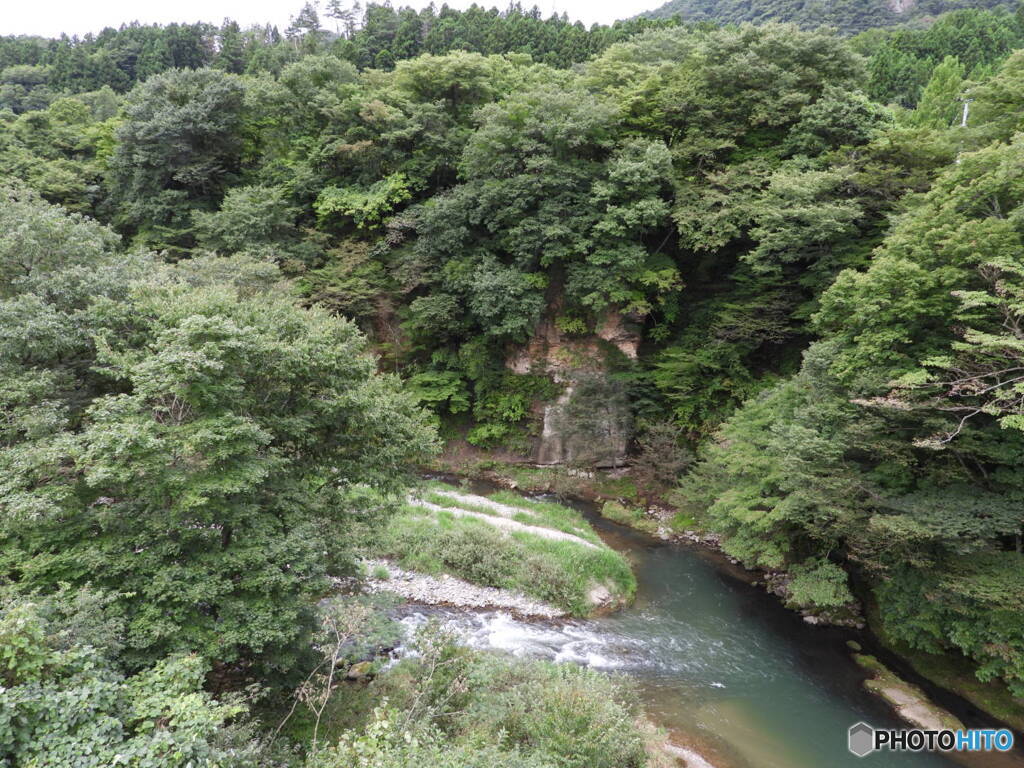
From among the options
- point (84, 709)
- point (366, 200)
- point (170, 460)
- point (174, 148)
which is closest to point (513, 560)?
point (170, 460)

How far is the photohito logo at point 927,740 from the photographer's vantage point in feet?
34.3

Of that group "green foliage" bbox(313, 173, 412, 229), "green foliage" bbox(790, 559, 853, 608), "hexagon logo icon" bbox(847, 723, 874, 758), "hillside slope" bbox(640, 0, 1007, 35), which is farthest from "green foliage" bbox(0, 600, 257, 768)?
"hillside slope" bbox(640, 0, 1007, 35)

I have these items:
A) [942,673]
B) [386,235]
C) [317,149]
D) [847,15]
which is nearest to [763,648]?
[942,673]

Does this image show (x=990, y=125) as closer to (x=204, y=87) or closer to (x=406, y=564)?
(x=406, y=564)

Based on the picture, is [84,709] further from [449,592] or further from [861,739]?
[861,739]

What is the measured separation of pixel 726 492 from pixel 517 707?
9.91 meters

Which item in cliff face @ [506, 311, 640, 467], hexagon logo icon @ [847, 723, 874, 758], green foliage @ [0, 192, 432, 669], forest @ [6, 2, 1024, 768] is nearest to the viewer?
green foliage @ [0, 192, 432, 669]

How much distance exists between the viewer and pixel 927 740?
10586 millimetres

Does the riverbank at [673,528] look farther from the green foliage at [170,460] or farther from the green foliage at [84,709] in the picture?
the green foliage at [84,709]

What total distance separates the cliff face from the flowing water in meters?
7.39

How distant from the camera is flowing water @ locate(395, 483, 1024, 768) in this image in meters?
10.4

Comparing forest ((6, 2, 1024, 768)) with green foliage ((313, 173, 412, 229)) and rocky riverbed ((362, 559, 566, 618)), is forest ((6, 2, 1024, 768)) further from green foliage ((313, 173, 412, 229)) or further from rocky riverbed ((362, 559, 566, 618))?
rocky riverbed ((362, 559, 566, 618))

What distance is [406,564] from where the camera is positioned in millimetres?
16031

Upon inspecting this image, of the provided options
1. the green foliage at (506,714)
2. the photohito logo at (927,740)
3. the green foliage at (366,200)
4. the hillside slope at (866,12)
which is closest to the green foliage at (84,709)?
the green foliage at (506,714)
